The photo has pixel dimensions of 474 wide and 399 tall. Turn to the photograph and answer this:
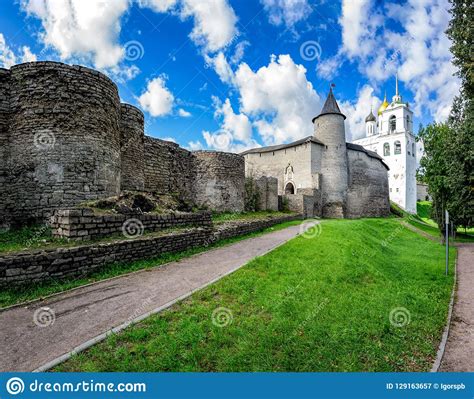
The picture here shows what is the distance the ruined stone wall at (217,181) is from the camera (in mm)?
20984

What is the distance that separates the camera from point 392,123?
66938mm

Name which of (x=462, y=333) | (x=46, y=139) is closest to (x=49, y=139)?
(x=46, y=139)

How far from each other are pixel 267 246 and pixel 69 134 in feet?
28.2

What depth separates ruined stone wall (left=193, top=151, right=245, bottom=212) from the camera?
21.0m

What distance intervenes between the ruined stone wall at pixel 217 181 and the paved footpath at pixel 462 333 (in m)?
15.3

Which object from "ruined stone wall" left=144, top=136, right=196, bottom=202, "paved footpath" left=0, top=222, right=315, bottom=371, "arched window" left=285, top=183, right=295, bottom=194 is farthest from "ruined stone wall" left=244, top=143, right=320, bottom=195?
"paved footpath" left=0, top=222, right=315, bottom=371

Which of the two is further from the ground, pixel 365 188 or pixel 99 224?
pixel 365 188

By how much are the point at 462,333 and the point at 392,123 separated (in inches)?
2898

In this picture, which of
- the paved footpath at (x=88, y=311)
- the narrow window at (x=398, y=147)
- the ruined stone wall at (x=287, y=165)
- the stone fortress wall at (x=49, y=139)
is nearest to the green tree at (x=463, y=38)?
the paved footpath at (x=88, y=311)

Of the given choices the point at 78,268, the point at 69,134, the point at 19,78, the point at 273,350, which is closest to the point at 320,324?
the point at 273,350

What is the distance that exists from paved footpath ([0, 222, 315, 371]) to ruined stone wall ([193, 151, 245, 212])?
13.3 metres

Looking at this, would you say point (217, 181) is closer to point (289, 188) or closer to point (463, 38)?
point (463, 38)

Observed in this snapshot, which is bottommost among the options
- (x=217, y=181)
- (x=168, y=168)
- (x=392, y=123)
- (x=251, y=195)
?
(x=251, y=195)

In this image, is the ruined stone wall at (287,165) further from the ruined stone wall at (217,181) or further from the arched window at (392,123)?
the arched window at (392,123)
